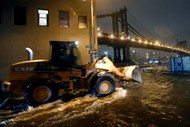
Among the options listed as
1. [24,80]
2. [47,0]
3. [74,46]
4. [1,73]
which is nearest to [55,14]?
[47,0]

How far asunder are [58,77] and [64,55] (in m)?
1.21

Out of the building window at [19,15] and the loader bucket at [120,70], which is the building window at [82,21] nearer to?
the building window at [19,15]

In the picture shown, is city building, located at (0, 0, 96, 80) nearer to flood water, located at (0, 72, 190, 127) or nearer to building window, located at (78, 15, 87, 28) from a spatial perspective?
building window, located at (78, 15, 87, 28)

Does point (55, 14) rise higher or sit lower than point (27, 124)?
higher

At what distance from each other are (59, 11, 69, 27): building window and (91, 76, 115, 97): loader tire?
1085 cm

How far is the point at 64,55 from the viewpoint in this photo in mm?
10023

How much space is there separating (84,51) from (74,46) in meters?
9.65

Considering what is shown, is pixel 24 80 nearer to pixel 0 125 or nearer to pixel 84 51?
pixel 0 125

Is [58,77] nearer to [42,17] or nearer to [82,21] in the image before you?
[42,17]

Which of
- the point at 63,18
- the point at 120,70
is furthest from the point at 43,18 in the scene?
the point at 120,70

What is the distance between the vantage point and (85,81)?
33.5ft

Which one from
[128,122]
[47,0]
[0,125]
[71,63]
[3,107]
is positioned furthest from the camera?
[47,0]

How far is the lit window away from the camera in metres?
18.6

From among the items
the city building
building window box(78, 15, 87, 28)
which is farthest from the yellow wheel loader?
building window box(78, 15, 87, 28)
